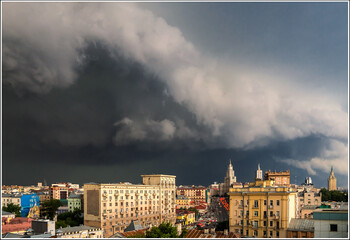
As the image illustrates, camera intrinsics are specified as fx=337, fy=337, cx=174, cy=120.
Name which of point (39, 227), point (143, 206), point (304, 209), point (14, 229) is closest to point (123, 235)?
point (39, 227)

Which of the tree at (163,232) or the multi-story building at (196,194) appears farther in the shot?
the multi-story building at (196,194)

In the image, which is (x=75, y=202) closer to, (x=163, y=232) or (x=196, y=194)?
(x=163, y=232)

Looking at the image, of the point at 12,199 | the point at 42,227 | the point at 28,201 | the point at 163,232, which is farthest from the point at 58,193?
the point at 163,232

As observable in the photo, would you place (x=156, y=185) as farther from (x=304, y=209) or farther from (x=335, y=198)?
(x=335, y=198)

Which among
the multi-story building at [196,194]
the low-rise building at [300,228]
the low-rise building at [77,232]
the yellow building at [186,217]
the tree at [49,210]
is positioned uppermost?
the low-rise building at [300,228]

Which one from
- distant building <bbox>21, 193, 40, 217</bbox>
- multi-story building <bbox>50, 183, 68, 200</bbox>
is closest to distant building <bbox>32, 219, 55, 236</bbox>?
distant building <bbox>21, 193, 40, 217</bbox>

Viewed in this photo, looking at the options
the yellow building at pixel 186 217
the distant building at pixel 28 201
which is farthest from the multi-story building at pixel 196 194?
the distant building at pixel 28 201

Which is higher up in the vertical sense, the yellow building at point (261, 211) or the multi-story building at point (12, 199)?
the yellow building at point (261, 211)

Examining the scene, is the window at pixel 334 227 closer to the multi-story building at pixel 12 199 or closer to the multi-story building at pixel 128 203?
the multi-story building at pixel 128 203
